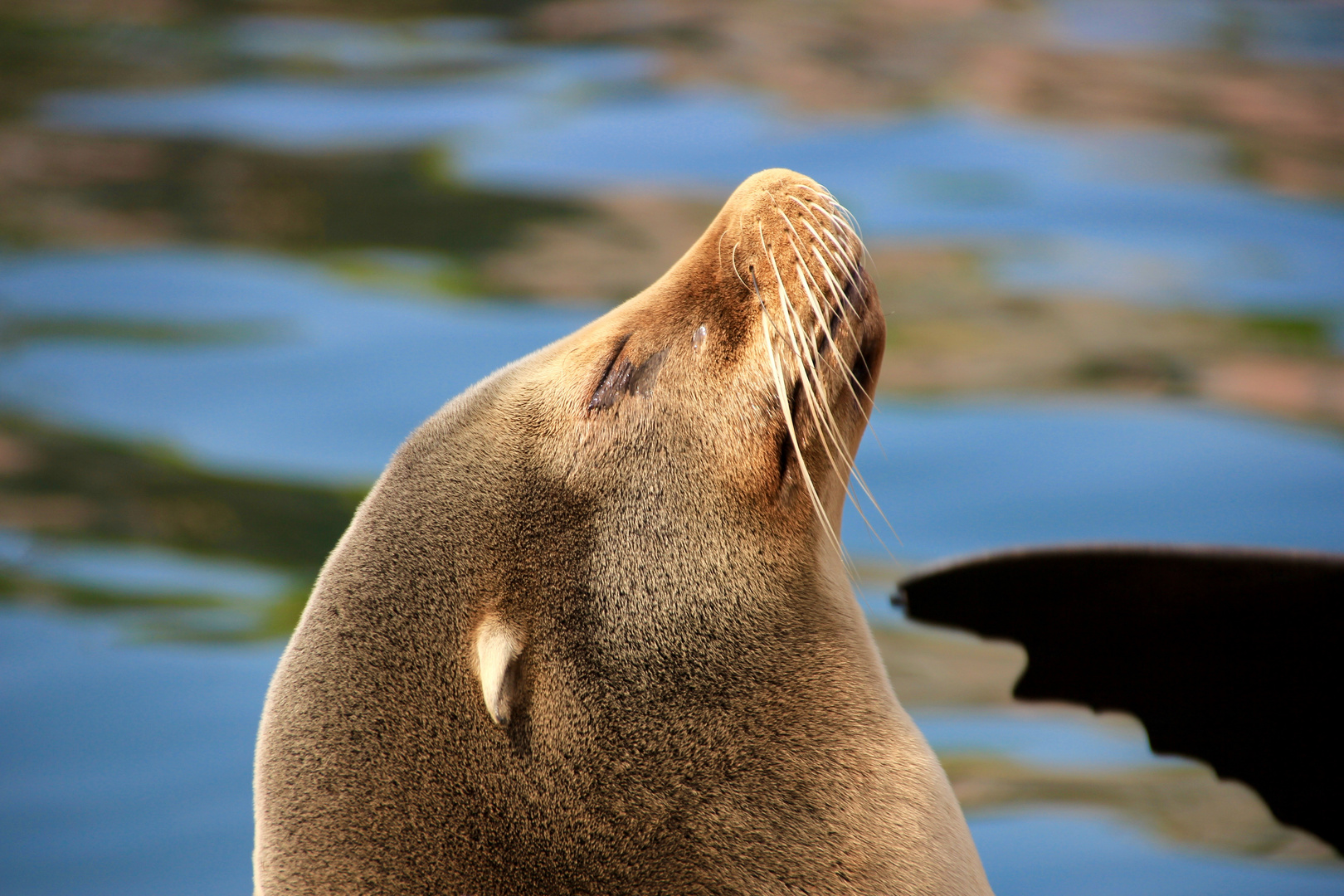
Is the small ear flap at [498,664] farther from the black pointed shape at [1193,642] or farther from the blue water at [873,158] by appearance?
the blue water at [873,158]

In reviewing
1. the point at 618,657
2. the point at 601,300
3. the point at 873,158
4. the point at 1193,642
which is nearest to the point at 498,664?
the point at 618,657

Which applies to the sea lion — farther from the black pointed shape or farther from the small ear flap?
the black pointed shape

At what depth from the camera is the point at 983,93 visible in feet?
29.8

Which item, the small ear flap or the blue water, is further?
the blue water

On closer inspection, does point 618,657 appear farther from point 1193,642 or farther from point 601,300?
point 601,300

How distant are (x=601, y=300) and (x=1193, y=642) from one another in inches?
165

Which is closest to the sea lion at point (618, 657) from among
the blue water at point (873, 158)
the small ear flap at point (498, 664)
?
the small ear flap at point (498, 664)

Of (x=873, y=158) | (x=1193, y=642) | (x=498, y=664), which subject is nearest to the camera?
(x=498, y=664)

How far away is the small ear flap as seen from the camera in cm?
190

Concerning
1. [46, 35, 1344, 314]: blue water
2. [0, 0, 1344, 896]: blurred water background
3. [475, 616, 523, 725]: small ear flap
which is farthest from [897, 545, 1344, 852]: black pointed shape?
[46, 35, 1344, 314]: blue water

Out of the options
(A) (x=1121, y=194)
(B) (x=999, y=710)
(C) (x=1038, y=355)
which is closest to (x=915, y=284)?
(C) (x=1038, y=355)

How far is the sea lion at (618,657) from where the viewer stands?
6.44ft

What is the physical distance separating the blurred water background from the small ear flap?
5.49 ft

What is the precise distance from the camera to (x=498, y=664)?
1.91 m
